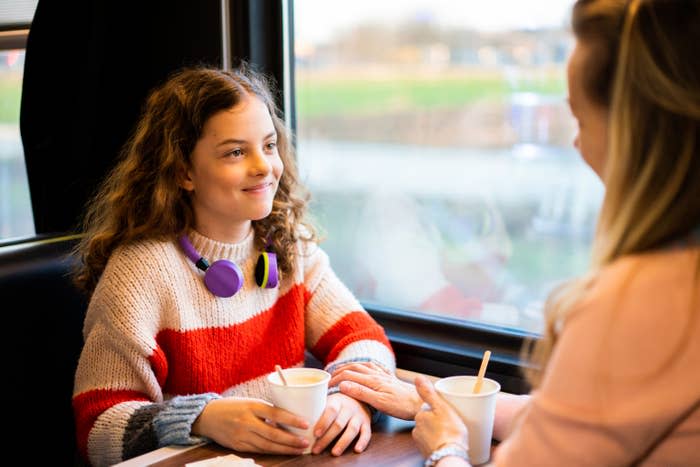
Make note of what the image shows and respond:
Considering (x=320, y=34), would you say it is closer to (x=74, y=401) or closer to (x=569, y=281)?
(x=74, y=401)

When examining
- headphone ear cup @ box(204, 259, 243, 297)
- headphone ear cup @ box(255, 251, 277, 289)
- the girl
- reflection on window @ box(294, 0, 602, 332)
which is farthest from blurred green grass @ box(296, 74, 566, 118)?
headphone ear cup @ box(204, 259, 243, 297)

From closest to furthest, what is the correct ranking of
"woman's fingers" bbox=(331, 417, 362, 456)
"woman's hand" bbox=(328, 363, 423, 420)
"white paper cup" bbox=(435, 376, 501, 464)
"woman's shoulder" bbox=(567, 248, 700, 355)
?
1. "woman's shoulder" bbox=(567, 248, 700, 355)
2. "white paper cup" bbox=(435, 376, 501, 464)
3. "woman's fingers" bbox=(331, 417, 362, 456)
4. "woman's hand" bbox=(328, 363, 423, 420)

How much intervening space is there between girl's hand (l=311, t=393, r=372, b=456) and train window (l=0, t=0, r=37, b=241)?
1.37 meters

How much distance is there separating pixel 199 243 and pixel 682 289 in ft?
3.89

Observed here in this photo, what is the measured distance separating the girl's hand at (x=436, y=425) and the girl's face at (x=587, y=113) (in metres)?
0.51

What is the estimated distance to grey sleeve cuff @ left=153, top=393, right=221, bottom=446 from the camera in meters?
1.59

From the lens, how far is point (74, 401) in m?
1.81

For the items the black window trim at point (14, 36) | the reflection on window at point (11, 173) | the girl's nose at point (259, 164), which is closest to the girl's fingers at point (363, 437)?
the girl's nose at point (259, 164)

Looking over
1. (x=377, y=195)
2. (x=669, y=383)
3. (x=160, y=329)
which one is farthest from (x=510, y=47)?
(x=669, y=383)

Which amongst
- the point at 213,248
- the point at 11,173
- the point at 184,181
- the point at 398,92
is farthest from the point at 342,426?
the point at 11,173

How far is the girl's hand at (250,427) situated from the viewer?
1521 millimetres

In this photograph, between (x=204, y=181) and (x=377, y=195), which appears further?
(x=377, y=195)

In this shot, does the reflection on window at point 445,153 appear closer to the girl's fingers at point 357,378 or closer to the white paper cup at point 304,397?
the girl's fingers at point 357,378

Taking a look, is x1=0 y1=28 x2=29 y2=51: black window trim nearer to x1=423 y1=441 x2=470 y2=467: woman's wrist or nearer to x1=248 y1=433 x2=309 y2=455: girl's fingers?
x1=248 y1=433 x2=309 y2=455: girl's fingers
